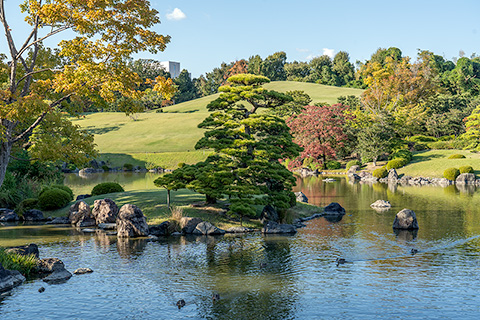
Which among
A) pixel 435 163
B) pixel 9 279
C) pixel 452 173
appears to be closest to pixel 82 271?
pixel 9 279

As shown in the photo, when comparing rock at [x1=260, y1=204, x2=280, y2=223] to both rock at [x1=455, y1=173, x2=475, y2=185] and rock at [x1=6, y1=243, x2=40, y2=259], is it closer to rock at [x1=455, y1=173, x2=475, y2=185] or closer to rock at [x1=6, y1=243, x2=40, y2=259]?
rock at [x1=6, y1=243, x2=40, y2=259]

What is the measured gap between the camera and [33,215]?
3559 centimetres

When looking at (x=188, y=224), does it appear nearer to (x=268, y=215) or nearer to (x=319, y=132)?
(x=268, y=215)

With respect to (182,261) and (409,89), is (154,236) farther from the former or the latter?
(409,89)

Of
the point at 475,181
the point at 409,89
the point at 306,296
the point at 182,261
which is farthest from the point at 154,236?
the point at 409,89

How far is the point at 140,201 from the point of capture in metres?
35.2

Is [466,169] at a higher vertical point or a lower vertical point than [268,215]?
higher

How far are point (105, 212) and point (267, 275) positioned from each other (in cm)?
1669

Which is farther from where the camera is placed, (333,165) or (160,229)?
(333,165)

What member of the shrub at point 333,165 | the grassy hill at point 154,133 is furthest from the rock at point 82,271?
the grassy hill at point 154,133

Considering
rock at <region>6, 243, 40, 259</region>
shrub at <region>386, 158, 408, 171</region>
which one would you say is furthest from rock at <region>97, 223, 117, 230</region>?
shrub at <region>386, 158, 408, 171</region>

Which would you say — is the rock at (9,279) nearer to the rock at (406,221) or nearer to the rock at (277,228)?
the rock at (277,228)

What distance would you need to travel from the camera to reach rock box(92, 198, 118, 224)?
3284 centimetres

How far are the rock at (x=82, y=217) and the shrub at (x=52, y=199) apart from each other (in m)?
2.93
